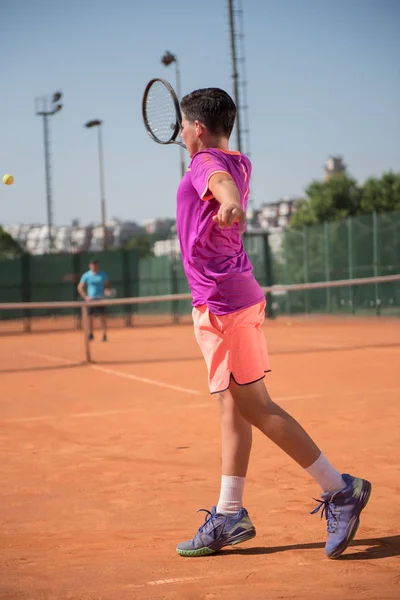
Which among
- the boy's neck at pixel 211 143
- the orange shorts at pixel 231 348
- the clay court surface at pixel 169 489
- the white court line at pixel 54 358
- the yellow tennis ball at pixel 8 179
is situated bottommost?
the white court line at pixel 54 358

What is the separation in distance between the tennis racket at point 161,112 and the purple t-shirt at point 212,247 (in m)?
1.17

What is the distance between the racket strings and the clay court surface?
1831 millimetres

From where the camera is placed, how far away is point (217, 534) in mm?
3320

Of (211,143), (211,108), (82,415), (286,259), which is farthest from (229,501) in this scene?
(286,259)

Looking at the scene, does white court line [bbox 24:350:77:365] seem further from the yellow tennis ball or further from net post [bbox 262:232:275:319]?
net post [bbox 262:232:275:319]

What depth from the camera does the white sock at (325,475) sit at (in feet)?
10.8

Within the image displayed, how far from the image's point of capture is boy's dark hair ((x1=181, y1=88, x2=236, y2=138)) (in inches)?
129

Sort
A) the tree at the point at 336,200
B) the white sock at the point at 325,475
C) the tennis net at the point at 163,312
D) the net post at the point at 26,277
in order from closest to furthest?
the white sock at the point at 325,475
the tennis net at the point at 163,312
the net post at the point at 26,277
the tree at the point at 336,200

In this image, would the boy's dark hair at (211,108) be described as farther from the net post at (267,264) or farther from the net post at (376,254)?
the net post at (267,264)

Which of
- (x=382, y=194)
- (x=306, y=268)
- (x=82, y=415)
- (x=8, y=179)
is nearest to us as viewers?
(x=8, y=179)

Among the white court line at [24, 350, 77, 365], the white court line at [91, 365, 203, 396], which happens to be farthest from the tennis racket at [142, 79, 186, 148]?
the white court line at [24, 350, 77, 365]

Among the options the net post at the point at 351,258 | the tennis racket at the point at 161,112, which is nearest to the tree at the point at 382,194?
the net post at the point at 351,258

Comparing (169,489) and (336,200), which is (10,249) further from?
(336,200)

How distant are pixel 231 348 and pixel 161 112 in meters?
1.83
